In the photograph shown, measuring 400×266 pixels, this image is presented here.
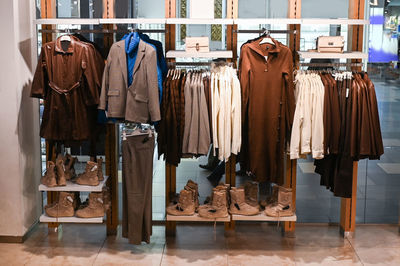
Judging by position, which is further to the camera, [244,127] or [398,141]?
[398,141]

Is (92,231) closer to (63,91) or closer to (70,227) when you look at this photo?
(70,227)

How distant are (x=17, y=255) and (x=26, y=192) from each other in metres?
0.62

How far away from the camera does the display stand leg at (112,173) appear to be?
5.52 metres

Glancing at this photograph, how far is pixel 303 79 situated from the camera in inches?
200

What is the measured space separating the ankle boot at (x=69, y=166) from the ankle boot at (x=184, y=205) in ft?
3.25

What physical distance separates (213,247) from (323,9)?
2533 millimetres

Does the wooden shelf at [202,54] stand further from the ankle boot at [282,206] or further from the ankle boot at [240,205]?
the ankle boot at [282,206]

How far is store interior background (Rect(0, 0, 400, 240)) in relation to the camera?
523 centimetres

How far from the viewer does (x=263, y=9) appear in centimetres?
545

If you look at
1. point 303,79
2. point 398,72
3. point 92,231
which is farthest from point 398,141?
point 92,231

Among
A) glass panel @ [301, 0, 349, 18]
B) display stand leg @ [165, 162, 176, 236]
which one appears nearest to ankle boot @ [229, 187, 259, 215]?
display stand leg @ [165, 162, 176, 236]

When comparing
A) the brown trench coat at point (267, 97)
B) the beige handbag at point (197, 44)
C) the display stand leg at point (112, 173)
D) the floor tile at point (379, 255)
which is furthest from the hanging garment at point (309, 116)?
the display stand leg at point (112, 173)

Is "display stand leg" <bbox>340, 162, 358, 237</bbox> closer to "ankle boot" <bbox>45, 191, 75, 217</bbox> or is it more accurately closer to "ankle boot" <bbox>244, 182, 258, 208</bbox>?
"ankle boot" <bbox>244, 182, 258, 208</bbox>

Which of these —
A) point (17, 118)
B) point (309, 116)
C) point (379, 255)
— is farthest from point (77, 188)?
point (379, 255)
